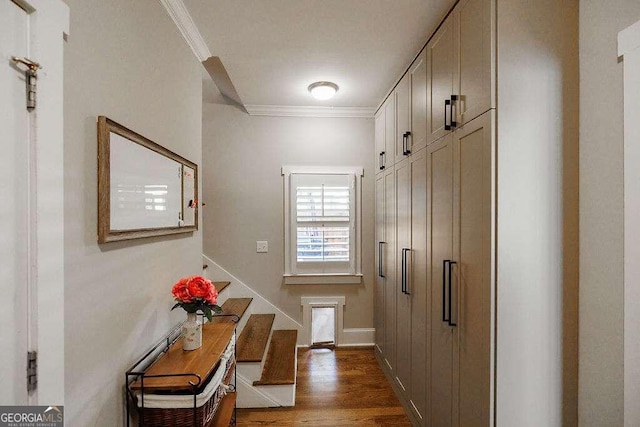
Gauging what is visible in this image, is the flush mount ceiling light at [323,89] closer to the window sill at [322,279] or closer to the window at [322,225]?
the window at [322,225]

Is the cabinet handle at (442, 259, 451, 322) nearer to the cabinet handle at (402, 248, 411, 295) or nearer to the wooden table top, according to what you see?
the cabinet handle at (402, 248, 411, 295)

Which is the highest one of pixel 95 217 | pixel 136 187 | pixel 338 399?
pixel 136 187

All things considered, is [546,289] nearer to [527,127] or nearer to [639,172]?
[639,172]

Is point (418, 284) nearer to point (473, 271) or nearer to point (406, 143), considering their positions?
point (473, 271)

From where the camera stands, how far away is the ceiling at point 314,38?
65.9 inches

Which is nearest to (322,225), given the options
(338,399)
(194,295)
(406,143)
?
(406,143)

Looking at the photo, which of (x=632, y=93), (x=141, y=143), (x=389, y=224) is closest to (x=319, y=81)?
(x=389, y=224)

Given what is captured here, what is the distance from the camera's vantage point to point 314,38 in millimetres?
1965

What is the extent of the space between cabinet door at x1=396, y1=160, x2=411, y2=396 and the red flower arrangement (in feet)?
4.53

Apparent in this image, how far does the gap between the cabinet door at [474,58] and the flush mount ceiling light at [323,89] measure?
1.25m

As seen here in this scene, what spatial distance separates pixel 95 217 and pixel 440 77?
1799 millimetres

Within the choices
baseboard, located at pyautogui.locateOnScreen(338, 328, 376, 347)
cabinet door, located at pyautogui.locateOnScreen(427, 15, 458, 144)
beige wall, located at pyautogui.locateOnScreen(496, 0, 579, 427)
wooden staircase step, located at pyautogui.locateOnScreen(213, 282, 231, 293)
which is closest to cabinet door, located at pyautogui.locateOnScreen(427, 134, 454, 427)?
cabinet door, located at pyautogui.locateOnScreen(427, 15, 458, 144)

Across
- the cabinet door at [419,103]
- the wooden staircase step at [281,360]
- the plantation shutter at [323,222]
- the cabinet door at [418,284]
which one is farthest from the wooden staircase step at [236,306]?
the cabinet door at [419,103]

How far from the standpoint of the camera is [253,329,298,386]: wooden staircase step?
7.66 ft
